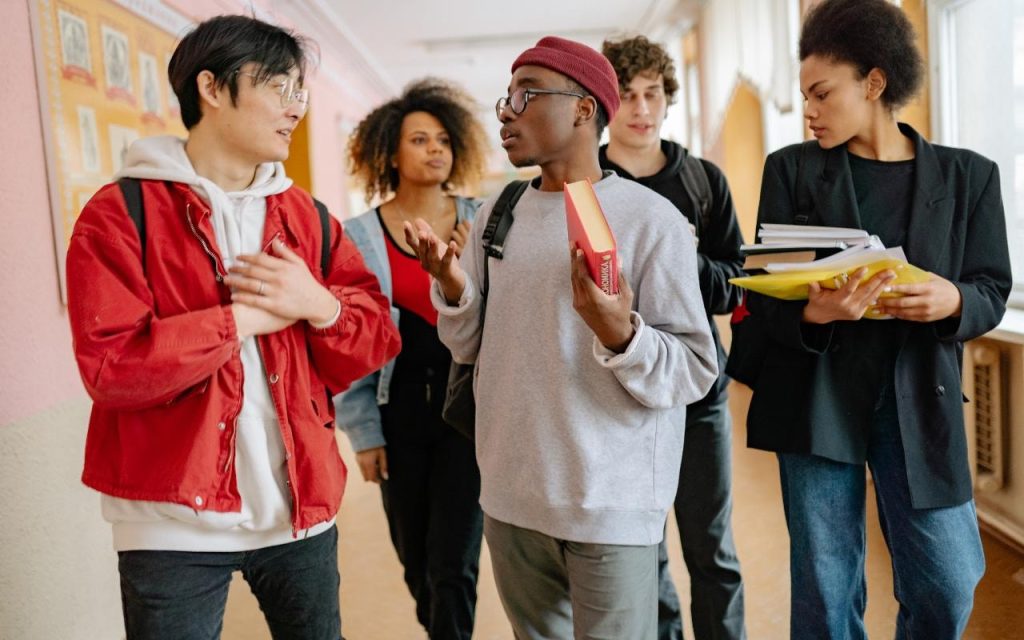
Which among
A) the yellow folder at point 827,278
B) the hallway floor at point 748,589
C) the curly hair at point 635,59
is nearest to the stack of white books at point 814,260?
the yellow folder at point 827,278

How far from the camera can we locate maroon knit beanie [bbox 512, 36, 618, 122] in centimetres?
138

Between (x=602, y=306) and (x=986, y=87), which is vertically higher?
(x=986, y=87)

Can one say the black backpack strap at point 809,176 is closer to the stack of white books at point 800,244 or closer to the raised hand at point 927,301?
the stack of white books at point 800,244

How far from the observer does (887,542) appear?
5.17 feet

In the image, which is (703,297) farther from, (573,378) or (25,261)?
(25,261)

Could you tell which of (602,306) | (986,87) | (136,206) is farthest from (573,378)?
(986,87)

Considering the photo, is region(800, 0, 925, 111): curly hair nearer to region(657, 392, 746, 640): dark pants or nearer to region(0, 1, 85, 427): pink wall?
region(657, 392, 746, 640): dark pants

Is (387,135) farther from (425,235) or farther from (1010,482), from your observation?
(1010,482)

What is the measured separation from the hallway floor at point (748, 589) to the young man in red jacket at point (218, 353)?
1411mm

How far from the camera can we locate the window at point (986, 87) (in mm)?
2930

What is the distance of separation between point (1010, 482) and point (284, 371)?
A: 2.60 meters

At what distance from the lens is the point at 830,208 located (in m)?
1.51

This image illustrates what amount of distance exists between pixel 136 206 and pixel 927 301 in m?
1.32

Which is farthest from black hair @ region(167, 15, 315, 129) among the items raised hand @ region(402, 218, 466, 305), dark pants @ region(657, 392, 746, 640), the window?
the window
